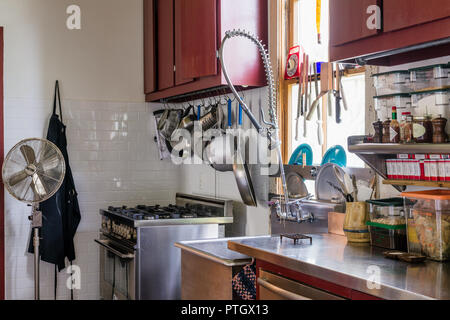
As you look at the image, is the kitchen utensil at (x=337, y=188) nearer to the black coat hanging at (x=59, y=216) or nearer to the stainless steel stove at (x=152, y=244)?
the stainless steel stove at (x=152, y=244)

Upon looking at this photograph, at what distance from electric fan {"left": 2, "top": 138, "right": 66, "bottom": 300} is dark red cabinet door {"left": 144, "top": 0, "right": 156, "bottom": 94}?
1045 millimetres

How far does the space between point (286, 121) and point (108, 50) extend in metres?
1.85

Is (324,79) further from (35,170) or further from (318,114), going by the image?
(35,170)

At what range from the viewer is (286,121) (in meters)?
3.43

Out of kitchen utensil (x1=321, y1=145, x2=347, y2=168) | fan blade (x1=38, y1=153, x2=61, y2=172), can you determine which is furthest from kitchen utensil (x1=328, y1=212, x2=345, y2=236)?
fan blade (x1=38, y1=153, x2=61, y2=172)

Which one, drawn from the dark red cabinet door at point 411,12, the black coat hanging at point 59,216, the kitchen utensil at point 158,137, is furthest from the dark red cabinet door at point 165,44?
the dark red cabinet door at point 411,12

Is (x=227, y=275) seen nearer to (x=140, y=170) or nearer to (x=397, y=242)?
(x=397, y=242)

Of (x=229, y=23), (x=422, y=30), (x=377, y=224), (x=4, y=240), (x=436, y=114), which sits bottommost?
(x=4, y=240)

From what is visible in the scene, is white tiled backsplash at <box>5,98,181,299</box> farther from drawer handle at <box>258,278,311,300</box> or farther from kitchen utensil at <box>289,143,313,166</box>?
drawer handle at <box>258,278,311,300</box>

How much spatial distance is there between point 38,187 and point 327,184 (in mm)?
1965

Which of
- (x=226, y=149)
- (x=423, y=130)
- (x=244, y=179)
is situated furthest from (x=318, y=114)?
(x=423, y=130)

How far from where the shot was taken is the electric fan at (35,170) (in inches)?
148
